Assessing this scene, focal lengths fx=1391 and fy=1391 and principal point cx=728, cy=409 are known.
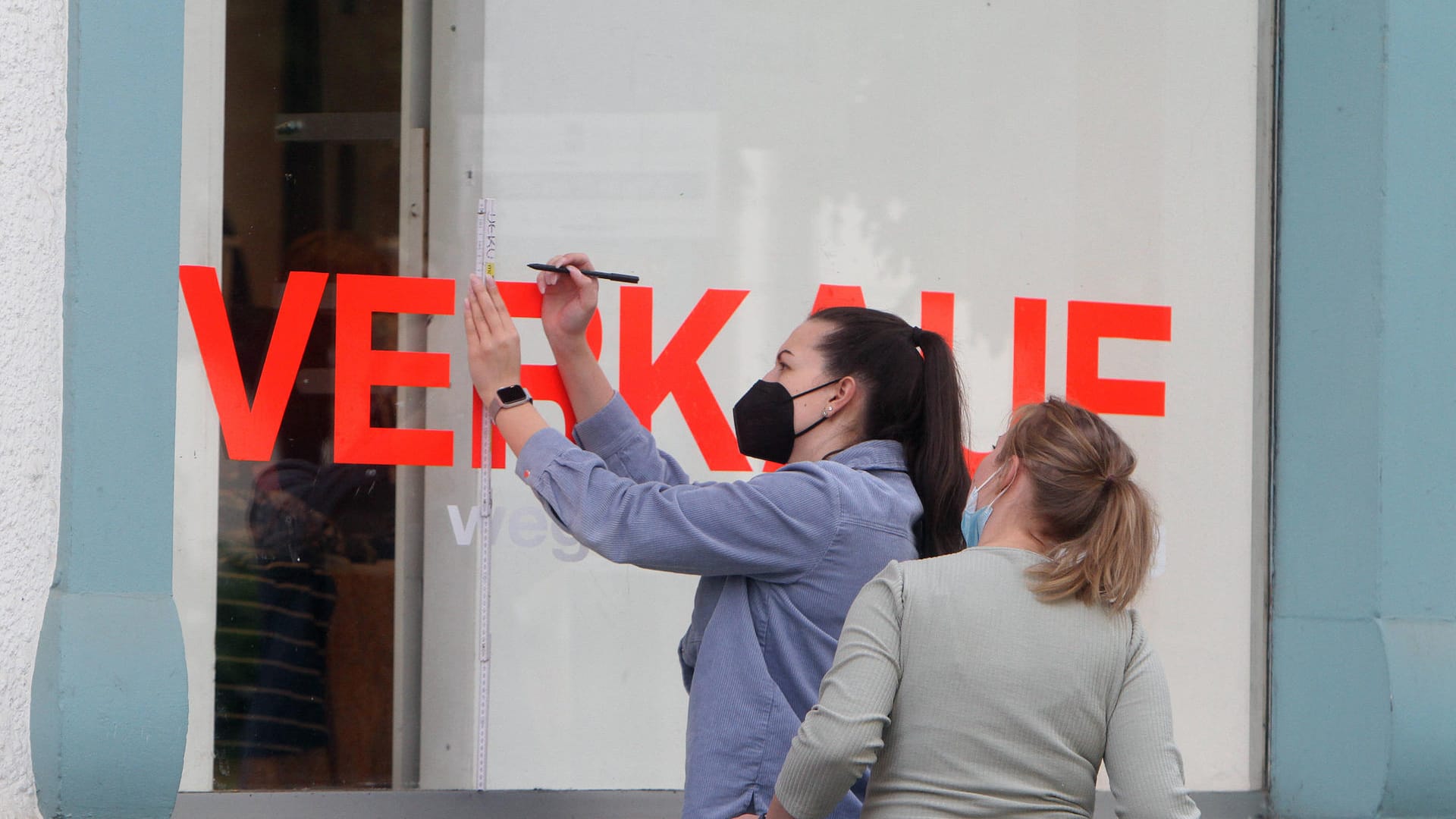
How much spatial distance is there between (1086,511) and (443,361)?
1921mm

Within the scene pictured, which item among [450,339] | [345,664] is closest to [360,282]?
[450,339]

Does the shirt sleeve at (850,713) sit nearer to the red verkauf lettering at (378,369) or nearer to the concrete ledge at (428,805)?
the concrete ledge at (428,805)

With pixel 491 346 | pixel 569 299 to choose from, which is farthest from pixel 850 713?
pixel 569 299

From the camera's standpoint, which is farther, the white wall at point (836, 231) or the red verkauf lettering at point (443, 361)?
the white wall at point (836, 231)

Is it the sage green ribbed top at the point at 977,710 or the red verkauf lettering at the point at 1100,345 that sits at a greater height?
the red verkauf lettering at the point at 1100,345

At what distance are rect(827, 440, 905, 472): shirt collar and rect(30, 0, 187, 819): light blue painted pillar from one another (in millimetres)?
1487

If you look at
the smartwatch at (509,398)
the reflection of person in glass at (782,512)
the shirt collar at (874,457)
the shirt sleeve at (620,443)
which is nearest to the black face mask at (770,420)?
the reflection of person in glass at (782,512)

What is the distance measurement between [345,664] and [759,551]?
1562 millimetres

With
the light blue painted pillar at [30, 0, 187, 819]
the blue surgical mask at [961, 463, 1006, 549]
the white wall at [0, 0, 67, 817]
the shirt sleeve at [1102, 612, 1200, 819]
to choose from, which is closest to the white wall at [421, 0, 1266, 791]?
the light blue painted pillar at [30, 0, 187, 819]

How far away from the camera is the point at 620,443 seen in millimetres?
2889

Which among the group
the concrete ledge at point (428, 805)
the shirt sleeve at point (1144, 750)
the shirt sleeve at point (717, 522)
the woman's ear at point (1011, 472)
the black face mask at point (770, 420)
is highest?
the black face mask at point (770, 420)

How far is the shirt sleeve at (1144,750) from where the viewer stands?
205 cm

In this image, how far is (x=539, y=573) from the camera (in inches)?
141

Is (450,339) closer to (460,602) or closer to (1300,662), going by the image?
(460,602)
